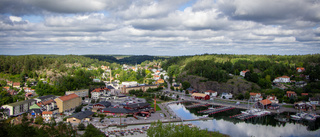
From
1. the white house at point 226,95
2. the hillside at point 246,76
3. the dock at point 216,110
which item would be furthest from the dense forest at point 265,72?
the dock at point 216,110

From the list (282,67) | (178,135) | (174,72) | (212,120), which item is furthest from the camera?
(174,72)

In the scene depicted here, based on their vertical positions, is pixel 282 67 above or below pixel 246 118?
above

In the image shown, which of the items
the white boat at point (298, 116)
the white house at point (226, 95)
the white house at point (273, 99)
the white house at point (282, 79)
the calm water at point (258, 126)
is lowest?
the calm water at point (258, 126)

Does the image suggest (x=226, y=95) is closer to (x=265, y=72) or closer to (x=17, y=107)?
(x=265, y=72)

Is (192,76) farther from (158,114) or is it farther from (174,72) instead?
(158,114)

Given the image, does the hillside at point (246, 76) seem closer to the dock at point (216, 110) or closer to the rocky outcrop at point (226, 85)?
the rocky outcrop at point (226, 85)

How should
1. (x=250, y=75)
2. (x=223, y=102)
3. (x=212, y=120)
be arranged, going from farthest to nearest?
(x=250, y=75), (x=223, y=102), (x=212, y=120)

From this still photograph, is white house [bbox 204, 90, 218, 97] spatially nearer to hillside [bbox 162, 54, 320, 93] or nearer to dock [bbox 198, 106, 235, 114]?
hillside [bbox 162, 54, 320, 93]

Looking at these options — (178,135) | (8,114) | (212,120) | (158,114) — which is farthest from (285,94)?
(8,114)
